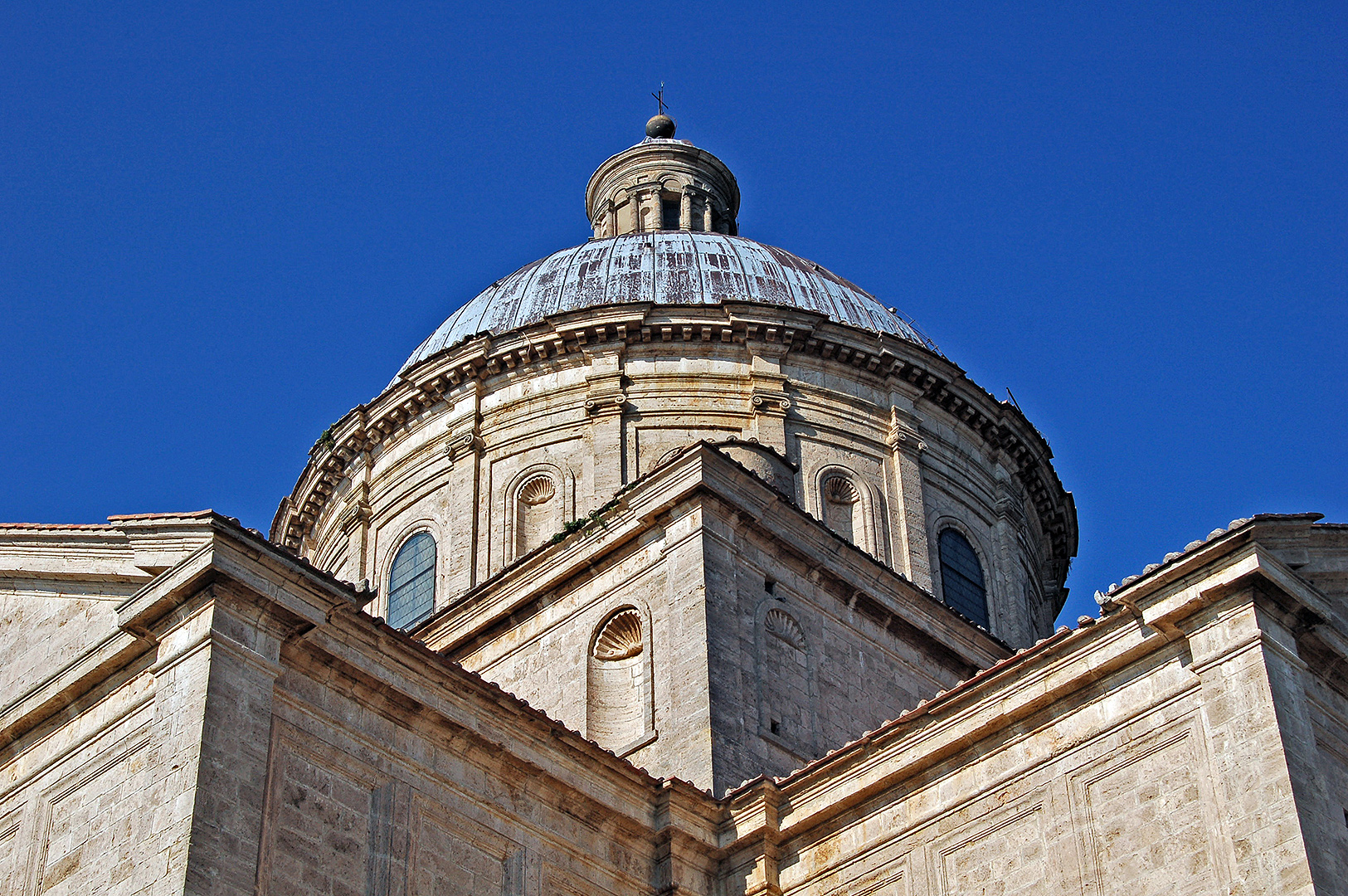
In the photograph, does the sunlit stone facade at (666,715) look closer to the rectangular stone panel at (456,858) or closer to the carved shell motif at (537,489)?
the rectangular stone panel at (456,858)

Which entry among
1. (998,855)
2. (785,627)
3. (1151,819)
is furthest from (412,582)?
(1151,819)

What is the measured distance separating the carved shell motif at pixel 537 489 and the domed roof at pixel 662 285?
117 inches

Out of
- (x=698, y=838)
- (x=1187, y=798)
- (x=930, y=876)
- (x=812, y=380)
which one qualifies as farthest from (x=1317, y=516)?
(x=812, y=380)

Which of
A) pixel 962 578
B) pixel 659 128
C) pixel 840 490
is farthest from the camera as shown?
pixel 659 128

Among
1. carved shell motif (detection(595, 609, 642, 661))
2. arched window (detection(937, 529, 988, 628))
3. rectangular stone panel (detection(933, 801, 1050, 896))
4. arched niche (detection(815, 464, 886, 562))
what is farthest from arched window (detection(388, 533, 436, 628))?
rectangular stone panel (detection(933, 801, 1050, 896))

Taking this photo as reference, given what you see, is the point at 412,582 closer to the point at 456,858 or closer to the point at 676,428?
the point at 676,428

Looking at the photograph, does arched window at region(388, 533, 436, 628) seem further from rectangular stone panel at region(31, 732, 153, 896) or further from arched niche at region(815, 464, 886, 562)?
rectangular stone panel at region(31, 732, 153, 896)

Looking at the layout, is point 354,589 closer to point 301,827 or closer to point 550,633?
point 301,827

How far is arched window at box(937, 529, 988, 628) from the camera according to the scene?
97.5ft

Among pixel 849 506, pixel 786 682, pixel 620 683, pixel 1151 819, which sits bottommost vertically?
pixel 1151 819

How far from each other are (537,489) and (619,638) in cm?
592

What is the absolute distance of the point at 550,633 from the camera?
2480 cm

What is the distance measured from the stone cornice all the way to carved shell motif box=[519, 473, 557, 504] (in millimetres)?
2021

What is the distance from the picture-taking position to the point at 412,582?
29.9 meters
